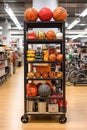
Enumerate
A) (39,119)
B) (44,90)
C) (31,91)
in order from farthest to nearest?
(39,119) < (31,91) < (44,90)

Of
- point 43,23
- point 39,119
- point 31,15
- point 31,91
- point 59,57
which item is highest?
point 31,15

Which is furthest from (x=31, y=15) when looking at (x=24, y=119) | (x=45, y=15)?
(x=24, y=119)

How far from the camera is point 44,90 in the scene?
17.8ft

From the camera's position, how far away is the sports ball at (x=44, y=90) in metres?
5.44

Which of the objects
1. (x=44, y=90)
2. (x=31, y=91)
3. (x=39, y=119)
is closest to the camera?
(x=44, y=90)

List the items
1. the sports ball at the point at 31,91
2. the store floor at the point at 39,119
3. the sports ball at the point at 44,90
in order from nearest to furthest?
1. the store floor at the point at 39,119
2. the sports ball at the point at 44,90
3. the sports ball at the point at 31,91

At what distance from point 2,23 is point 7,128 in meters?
17.5

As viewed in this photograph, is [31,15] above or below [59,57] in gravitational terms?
above

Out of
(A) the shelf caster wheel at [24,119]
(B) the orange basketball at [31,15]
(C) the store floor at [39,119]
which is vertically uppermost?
(B) the orange basketball at [31,15]

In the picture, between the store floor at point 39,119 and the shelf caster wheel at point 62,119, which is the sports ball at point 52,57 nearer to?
the shelf caster wheel at point 62,119

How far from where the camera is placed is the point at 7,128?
16.9 feet

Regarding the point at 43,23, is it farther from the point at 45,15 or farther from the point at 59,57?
the point at 59,57

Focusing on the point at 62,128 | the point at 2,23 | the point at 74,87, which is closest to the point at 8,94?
the point at 74,87

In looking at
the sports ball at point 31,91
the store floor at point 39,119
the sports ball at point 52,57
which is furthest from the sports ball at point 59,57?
the store floor at point 39,119
